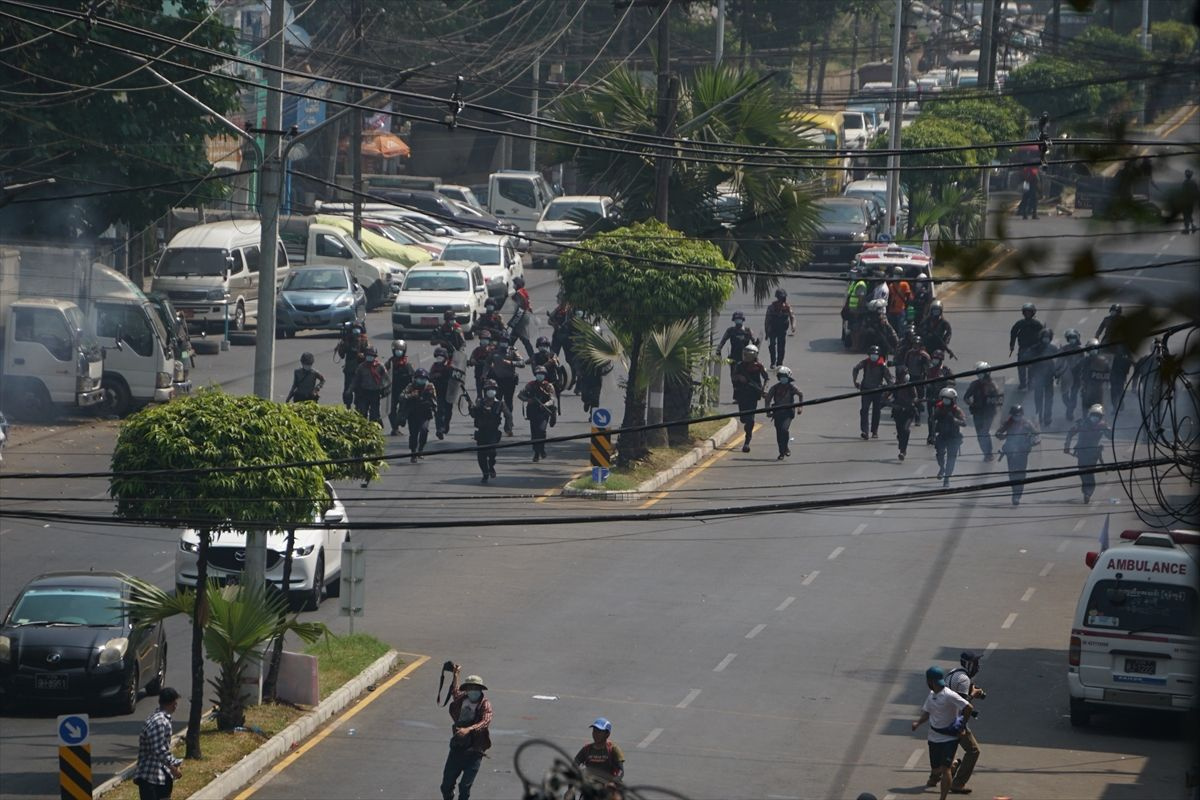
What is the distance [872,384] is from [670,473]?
4.18 meters

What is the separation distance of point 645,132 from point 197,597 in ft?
45.6

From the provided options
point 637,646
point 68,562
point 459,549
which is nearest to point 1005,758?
point 637,646

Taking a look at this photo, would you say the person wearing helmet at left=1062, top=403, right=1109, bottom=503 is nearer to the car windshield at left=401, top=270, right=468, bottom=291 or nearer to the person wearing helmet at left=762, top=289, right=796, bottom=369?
the person wearing helmet at left=762, top=289, right=796, bottom=369

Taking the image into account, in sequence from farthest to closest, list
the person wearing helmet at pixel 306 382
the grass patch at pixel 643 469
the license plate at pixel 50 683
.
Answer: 1. the person wearing helmet at pixel 306 382
2. the grass patch at pixel 643 469
3. the license plate at pixel 50 683

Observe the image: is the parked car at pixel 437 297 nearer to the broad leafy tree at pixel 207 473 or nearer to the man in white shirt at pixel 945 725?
the broad leafy tree at pixel 207 473

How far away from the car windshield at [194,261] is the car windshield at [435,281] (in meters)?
4.17

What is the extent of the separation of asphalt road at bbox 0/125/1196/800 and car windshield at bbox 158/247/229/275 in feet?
21.9

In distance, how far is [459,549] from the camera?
81.7 feet

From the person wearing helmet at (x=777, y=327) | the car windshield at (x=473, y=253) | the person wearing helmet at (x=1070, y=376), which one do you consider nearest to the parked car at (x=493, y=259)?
the car windshield at (x=473, y=253)

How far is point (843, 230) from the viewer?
45312mm

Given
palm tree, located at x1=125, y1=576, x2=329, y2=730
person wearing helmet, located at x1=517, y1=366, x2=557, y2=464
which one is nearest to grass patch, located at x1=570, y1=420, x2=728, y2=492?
person wearing helmet, located at x1=517, y1=366, x2=557, y2=464

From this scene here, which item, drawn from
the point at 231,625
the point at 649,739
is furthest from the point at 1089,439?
the point at 231,625

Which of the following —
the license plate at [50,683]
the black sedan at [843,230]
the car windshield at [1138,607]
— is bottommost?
the license plate at [50,683]

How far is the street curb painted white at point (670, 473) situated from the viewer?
26.6m
